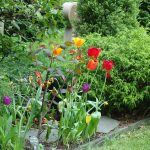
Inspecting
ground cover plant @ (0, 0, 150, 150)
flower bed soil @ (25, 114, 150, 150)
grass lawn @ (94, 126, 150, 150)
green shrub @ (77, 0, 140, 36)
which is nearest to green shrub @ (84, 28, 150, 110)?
ground cover plant @ (0, 0, 150, 150)

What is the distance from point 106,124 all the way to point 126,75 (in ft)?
2.47

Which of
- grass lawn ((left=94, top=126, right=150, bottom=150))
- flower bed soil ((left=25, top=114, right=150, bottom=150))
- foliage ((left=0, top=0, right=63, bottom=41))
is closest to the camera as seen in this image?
foliage ((left=0, top=0, right=63, bottom=41))

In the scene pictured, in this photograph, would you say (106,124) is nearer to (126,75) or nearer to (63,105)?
(126,75)

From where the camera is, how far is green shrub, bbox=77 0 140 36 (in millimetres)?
8414

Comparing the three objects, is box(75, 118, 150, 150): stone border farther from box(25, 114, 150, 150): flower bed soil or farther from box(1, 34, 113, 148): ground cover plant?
box(1, 34, 113, 148): ground cover plant

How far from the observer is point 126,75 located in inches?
250

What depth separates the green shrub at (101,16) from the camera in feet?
27.6

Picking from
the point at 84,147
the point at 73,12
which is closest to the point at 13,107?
the point at 84,147

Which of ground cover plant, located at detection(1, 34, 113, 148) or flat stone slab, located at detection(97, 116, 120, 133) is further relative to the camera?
flat stone slab, located at detection(97, 116, 120, 133)

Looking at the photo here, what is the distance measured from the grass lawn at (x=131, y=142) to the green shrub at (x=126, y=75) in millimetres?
437

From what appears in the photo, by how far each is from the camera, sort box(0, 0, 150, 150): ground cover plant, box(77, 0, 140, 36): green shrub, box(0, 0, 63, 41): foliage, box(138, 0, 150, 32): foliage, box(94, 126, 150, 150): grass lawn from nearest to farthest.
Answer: box(0, 0, 63, 41): foliage
box(0, 0, 150, 150): ground cover plant
box(94, 126, 150, 150): grass lawn
box(77, 0, 140, 36): green shrub
box(138, 0, 150, 32): foliage

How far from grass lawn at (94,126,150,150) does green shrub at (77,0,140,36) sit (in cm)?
287

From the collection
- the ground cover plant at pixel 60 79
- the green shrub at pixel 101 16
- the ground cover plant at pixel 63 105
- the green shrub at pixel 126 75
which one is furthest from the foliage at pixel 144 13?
the ground cover plant at pixel 63 105

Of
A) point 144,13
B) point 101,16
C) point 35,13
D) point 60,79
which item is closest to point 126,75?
point 60,79
